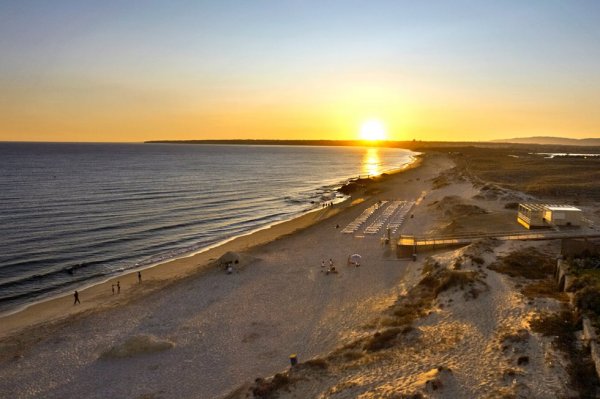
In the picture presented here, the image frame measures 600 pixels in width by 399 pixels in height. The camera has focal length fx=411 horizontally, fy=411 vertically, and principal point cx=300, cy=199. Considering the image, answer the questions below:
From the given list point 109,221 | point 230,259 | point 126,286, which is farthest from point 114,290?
point 109,221

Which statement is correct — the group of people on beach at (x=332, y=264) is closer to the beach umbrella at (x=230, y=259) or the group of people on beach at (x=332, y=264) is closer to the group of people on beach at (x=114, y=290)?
the beach umbrella at (x=230, y=259)

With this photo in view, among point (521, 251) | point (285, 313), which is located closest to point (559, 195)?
point (521, 251)

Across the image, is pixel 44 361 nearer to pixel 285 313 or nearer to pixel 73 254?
pixel 285 313

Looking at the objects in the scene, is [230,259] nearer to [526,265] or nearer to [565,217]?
[526,265]

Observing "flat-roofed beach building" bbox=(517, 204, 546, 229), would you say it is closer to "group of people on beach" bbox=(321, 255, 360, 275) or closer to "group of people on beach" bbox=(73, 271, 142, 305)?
"group of people on beach" bbox=(321, 255, 360, 275)

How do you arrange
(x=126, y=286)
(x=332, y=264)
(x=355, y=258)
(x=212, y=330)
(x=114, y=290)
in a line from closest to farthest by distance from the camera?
(x=212, y=330) → (x=114, y=290) → (x=126, y=286) → (x=332, y=264) → (x=355, y=258)

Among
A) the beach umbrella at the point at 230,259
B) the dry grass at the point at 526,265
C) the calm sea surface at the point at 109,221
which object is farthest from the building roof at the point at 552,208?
the calm sea surface at the point at 109,221

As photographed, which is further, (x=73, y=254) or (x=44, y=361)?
(x=73, y=254)
